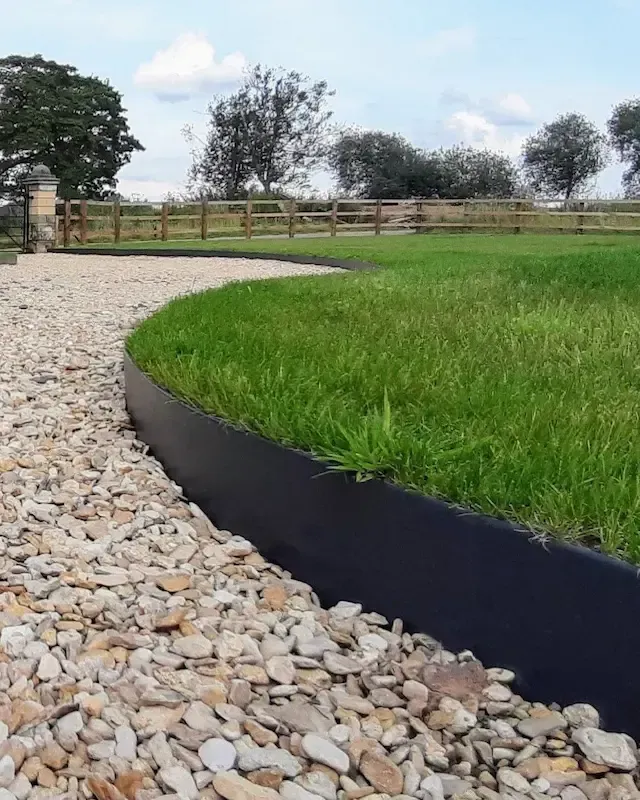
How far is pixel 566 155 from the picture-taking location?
3509cm

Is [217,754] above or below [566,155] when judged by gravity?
below

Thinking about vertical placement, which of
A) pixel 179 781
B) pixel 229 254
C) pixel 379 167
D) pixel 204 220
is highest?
pixel 379 167

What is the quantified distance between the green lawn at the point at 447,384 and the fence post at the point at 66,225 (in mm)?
12142

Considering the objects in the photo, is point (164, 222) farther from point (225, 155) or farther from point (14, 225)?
point (225, 155)

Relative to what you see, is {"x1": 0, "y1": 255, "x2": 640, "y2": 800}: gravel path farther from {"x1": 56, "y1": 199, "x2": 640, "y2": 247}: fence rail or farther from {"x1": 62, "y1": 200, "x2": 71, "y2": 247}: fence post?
{"x1": 56, "y1": 199, "x2": 640, "y2": 247}: fence rail

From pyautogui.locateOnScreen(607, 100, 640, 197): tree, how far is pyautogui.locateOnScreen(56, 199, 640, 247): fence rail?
552 inches

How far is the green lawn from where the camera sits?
1.92 m

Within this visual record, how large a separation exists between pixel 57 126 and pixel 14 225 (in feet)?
53.2

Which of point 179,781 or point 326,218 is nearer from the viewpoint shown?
point 179,781

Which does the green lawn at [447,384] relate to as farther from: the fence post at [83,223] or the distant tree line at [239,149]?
the distant tree line at [239,149]

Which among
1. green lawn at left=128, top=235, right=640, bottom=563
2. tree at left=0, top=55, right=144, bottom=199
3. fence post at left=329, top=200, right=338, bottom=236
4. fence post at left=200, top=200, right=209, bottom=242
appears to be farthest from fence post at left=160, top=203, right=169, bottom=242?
green lawn at left=128, top=235, right=640, bottom=563

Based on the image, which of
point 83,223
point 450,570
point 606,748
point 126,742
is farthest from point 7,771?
point 83,223

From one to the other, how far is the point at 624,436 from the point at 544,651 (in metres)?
0.82

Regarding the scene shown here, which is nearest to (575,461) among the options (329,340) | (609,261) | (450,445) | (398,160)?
(450,445)
